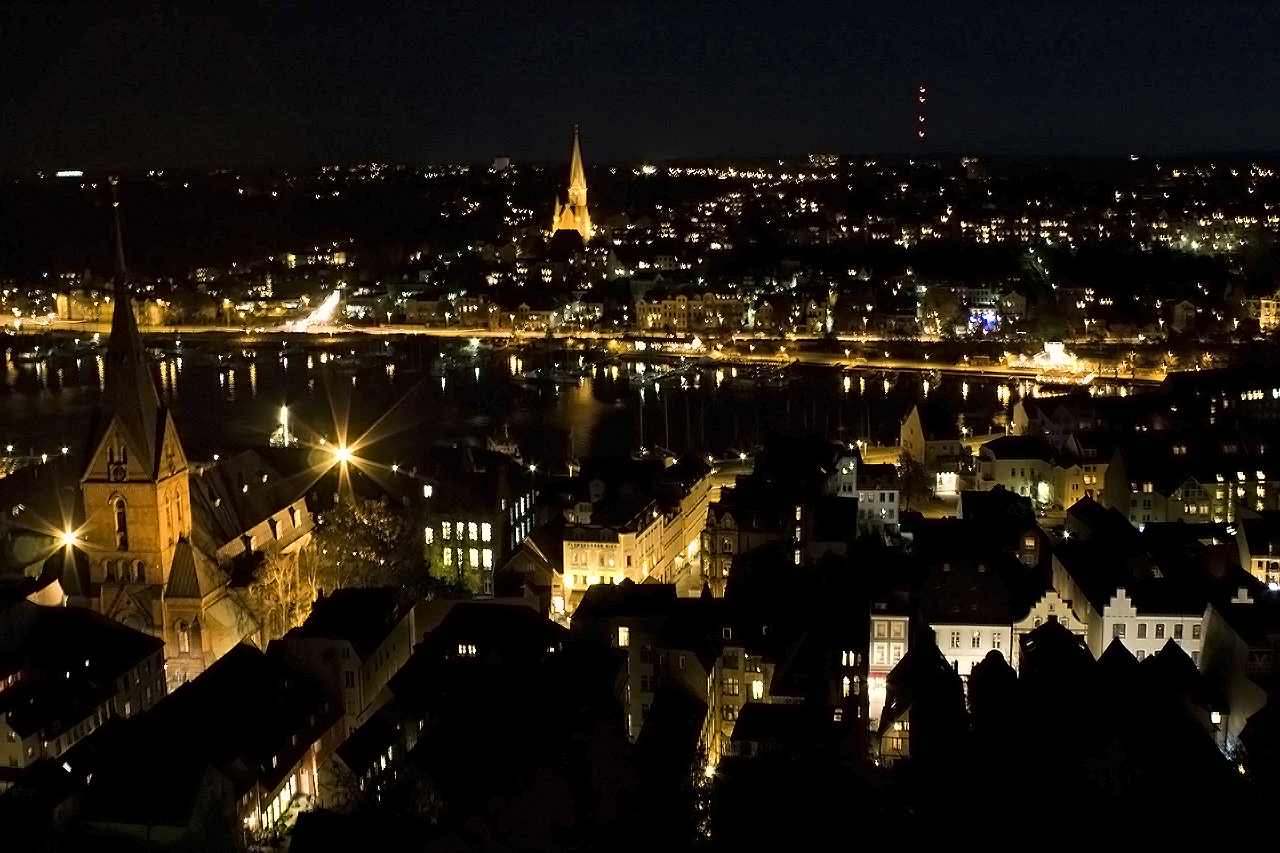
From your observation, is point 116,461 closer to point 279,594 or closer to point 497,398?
point 279,594

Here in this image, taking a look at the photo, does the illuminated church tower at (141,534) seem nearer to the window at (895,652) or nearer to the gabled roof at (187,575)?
the gabled roof at (187,575)

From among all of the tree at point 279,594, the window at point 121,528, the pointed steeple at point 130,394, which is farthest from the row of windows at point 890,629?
the window at point 121,528

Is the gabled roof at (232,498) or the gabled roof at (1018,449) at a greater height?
the gabled roof at (232,498)

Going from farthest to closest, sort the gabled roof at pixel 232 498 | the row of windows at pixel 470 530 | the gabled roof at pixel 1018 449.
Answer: the gabled roof at pixel 1018 449 → the row of windows at pixel 470 530 → the gabled roof at pixel 232 498

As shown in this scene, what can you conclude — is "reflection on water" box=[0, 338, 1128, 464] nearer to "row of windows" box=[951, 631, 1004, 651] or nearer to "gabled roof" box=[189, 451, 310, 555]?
"gabled roof" box=[189, 451, 310, 555]

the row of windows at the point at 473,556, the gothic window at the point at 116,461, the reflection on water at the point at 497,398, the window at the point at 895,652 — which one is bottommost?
the reflection on water at the point at 497,398

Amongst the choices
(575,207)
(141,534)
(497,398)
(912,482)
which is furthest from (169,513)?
(575,207)

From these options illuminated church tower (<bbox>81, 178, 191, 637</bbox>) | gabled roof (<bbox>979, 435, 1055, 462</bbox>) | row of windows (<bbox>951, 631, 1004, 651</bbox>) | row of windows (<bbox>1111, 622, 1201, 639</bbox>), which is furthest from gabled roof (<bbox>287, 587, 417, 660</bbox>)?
gabled roof (<bbox>979, 435, 1055, 462</bbox>)
